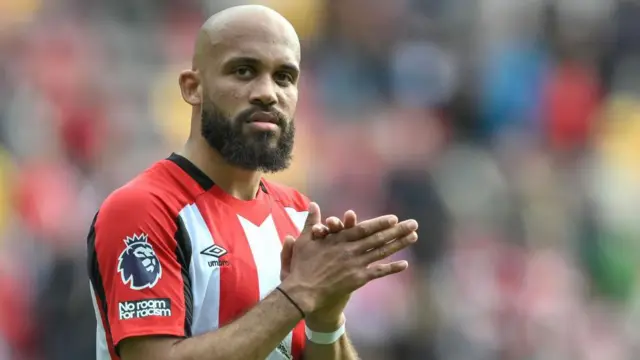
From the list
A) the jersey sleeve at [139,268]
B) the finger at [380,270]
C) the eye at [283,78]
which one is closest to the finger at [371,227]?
the finger at [380,270]

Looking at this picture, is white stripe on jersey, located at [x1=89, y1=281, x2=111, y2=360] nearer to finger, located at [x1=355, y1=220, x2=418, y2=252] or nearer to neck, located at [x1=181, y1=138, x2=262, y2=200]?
neck, located at [x1=181, y1=138, x2=262, y2=200]

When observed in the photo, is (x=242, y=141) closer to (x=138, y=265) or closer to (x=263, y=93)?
(x=263, y=93)

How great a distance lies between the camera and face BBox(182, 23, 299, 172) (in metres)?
3.41

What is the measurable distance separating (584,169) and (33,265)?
531cm

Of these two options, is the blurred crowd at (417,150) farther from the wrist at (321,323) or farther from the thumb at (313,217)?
the thumb at (313,217)

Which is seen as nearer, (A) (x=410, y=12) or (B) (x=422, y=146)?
(B) (x=422, y=146)

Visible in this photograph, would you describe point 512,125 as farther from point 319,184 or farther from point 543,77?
point 319,184

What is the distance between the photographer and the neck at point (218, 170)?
11.5ft

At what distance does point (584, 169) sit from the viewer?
9383mm

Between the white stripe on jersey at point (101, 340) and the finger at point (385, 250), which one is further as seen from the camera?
the white stripe on jersey at point (101, 340)

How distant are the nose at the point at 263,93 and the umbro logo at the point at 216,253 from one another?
0.53 metres

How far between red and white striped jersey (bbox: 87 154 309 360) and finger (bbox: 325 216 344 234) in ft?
1.31

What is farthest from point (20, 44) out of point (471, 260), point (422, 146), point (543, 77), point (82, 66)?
point (543, 77)

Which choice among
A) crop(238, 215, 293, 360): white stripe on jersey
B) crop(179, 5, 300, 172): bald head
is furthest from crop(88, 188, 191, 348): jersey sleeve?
crop(179, 5, 300, 172): bald head
